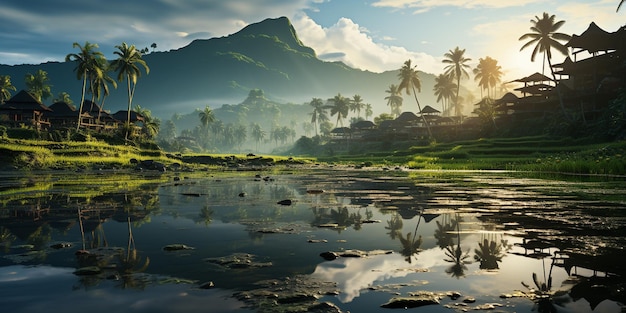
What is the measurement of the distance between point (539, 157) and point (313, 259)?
148ft

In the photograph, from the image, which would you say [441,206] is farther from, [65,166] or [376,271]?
[65,166]

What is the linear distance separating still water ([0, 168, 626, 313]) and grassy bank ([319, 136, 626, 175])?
2046cm

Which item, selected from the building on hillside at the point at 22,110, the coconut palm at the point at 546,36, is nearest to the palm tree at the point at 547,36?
the coconut palm at the point at 546,36

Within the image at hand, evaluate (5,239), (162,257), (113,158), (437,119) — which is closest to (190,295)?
(162,257)

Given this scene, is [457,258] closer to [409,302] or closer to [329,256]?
[329,256]

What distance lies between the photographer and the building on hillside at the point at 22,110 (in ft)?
221

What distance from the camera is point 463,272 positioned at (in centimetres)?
671

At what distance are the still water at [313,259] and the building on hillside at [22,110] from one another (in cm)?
6566

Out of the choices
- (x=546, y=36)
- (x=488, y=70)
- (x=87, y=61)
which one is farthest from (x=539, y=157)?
(x=488, y=70)

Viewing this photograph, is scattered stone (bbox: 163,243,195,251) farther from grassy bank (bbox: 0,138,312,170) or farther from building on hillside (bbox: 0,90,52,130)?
building on hillside (bbox: 0,90,52,130)

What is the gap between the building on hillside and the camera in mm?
67225

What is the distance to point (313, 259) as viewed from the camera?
302 inches

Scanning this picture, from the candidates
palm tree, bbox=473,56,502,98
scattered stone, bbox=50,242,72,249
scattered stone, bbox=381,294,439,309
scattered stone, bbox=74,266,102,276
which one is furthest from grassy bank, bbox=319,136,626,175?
palm tree, bbox=473,56,502,98

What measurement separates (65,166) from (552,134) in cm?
6775
